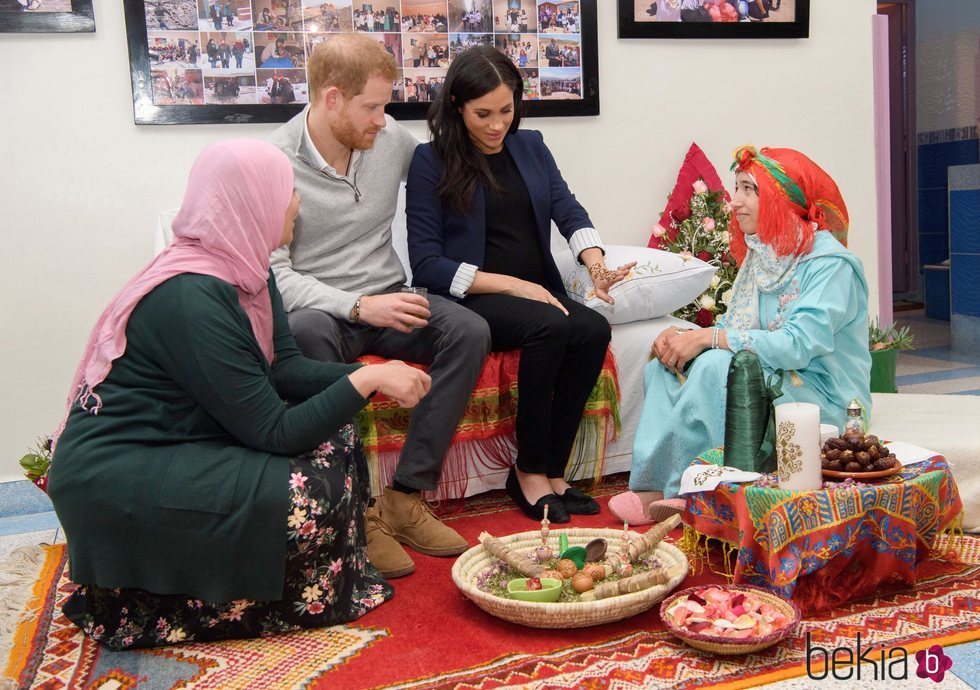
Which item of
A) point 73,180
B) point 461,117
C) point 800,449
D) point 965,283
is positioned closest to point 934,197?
point 965,283

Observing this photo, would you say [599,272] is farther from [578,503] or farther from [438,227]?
[578,503]

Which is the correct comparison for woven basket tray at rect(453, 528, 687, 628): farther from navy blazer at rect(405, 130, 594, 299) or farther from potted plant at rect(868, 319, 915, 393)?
potted plant at rect(868, 319, 915, 393)

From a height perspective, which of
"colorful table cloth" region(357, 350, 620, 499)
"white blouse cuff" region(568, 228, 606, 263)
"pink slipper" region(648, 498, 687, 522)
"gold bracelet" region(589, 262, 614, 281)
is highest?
"white blouse cuff" region(568, 228, 606, 263)

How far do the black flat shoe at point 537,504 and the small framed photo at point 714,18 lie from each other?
1852mm

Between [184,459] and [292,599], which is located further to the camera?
[292,599]

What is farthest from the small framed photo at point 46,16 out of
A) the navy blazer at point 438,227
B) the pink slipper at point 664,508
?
the pink slipper at point 664,508

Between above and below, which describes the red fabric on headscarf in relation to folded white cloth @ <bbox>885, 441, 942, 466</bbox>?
above

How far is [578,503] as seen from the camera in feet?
8.88

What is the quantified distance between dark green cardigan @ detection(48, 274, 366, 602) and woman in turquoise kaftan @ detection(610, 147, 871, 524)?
0.94m

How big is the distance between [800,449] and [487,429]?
3.47 feet

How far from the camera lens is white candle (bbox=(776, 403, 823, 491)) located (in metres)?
1.94

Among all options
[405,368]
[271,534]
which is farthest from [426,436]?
[271,534]

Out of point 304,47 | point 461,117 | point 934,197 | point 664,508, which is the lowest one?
point 664,508

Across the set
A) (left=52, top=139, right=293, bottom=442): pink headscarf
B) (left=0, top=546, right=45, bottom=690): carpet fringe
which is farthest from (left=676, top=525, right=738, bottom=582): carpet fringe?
(left=0, top=546, right=45, bottom=690): carpet fringe
